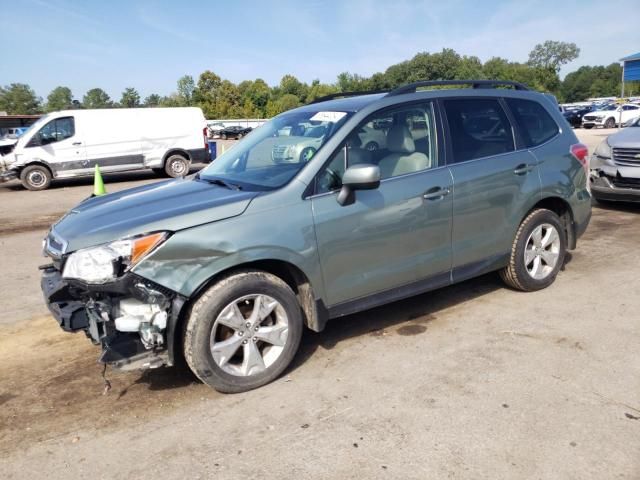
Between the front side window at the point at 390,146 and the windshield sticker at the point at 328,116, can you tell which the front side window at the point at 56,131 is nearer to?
the windshield sticker at the point at 328,116

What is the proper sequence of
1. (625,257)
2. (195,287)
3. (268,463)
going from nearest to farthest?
1. (268,463)
2. (195,287)
3. (625,257)

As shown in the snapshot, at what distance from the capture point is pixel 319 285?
3.60m

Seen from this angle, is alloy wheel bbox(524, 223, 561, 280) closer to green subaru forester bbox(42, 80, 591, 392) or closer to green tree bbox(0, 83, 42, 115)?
green subaru forester bbox(42, 80, 591, 392)

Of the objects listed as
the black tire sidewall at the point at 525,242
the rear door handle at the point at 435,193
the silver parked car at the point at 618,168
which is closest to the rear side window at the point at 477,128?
the rear door handle at the point at 435,193

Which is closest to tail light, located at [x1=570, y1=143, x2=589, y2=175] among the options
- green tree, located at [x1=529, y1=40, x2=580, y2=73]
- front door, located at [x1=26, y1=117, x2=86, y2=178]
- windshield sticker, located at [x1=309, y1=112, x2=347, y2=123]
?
windshield sticker, located at [x1=309, y1=112, x2=347, y2=123]

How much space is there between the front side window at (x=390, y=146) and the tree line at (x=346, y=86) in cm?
7196

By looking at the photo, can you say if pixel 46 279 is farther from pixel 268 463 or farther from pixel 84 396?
pixel 268 463

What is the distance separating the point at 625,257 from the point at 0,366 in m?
6.17

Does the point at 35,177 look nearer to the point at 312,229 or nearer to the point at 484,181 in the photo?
the point at 312,229

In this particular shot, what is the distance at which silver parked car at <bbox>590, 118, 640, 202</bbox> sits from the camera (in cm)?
785

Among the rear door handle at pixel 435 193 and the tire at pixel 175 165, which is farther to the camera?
the tire at pixel 175 165

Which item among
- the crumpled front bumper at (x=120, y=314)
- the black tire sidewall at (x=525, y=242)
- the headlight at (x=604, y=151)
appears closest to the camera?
the crumpled front bumper at (x=120, y=314)

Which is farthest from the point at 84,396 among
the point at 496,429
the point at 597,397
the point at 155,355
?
the point at 597,397

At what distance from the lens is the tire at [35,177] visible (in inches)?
583
